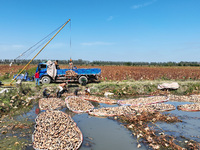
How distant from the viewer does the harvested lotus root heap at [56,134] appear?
6312 millimetres

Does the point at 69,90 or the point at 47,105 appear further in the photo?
the point at 69,90

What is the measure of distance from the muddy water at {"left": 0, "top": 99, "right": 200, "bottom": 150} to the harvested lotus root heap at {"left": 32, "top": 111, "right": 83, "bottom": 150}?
38 cm

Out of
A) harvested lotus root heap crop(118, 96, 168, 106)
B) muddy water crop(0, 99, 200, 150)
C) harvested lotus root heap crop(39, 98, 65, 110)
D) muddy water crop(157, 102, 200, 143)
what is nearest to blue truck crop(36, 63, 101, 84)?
harvested lotus root heap crop(39, 98, 65, 110)

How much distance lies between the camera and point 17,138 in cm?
719

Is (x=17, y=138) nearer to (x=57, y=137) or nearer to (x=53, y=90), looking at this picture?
(x=57, y=137)

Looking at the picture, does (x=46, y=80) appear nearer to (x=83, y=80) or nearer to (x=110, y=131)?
(x=83, y=80)

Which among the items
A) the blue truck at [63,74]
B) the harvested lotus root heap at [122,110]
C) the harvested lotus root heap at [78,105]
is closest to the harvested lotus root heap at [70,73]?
the blue truck at [63,74]

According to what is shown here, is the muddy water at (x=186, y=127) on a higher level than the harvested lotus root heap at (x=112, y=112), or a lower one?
lower

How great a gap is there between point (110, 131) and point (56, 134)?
9.00 ft

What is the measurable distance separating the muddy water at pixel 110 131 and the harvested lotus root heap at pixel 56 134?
38 cm

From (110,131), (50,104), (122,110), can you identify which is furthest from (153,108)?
(50,104)

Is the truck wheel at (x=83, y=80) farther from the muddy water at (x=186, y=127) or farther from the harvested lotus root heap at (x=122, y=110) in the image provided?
the muddy water at (x=186, y=127)

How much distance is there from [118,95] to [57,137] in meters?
10.3

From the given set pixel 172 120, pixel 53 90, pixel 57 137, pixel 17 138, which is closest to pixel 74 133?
pixel 57 137
